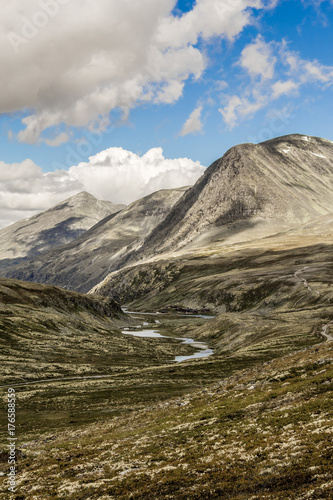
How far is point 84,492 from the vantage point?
27.2 m

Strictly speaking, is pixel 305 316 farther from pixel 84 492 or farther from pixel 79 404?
pixel 84 492

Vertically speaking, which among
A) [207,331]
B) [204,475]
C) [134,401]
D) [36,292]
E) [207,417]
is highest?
[36,292]

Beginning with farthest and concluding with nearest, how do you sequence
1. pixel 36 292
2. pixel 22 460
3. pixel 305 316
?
1. pixel 36 292
2. pixel 305 316
3. pixel 22 460

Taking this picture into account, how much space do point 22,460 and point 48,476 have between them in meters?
8.59

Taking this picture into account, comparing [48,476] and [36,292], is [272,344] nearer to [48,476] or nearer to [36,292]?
[48,476]

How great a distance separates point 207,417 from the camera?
136 ft

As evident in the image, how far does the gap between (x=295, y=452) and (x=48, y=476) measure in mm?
19500

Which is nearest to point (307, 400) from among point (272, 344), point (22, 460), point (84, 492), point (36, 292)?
point (84, 492)

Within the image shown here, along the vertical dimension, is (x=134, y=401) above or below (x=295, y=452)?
below

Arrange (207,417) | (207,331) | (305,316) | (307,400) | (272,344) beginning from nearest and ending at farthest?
1. (307,400)
2. (207,417)
3. (272,344)
4. (305,316)
5. (207,331)

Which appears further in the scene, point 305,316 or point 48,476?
point 305,316

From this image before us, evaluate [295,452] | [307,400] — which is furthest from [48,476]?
[307,400]

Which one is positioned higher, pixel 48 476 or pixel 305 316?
pixel 48 476

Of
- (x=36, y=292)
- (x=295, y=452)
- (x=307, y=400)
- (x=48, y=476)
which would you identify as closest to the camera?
(x=295, y=452)
